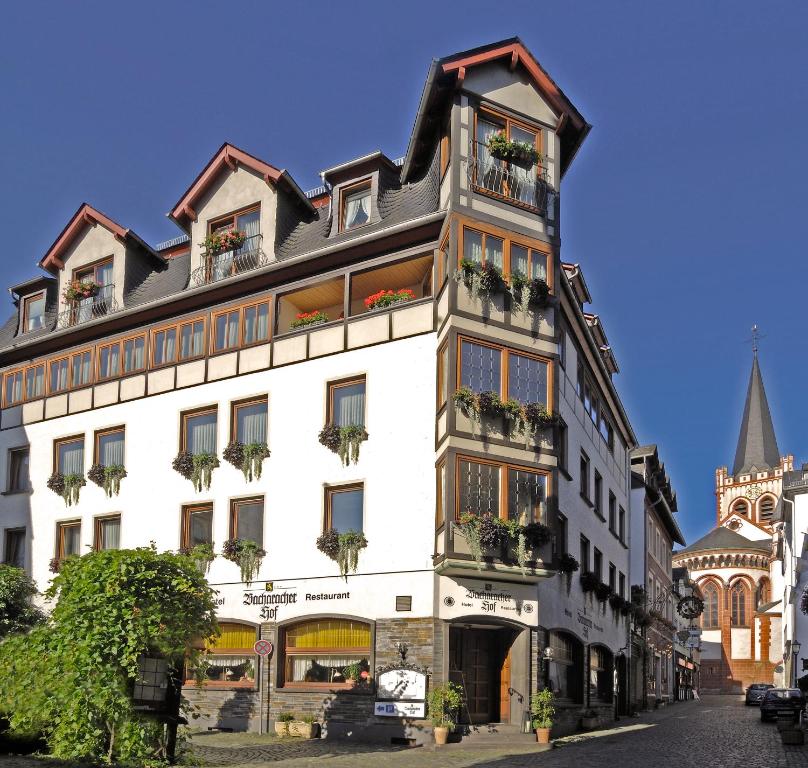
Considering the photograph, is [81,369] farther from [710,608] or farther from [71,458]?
[710,608]

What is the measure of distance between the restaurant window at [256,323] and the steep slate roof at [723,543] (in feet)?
274

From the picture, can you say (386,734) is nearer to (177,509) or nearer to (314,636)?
(314,636)

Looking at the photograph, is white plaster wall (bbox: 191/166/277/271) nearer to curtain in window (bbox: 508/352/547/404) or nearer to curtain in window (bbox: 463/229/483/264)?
curtain in window (bbox: 463/229/483/264)

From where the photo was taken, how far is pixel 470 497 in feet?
80.5

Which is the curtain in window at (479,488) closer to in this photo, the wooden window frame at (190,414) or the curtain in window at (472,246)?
the curtain in window at (472,246)

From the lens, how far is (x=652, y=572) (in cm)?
5303

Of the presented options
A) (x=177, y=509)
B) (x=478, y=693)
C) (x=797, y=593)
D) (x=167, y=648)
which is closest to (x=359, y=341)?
(x=177, y=509)

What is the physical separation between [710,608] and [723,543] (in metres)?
6.52

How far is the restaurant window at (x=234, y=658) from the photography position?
90.1 feet

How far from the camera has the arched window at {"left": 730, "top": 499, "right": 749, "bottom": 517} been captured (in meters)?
126

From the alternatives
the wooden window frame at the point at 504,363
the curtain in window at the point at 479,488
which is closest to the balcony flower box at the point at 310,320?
the wooden window frame at the point at 504,363

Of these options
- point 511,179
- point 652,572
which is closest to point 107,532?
point 511,179

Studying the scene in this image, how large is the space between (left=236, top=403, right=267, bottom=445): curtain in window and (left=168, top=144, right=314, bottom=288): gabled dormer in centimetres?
396

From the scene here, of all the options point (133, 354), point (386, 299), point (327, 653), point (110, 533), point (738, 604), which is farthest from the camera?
point (738, 604)
